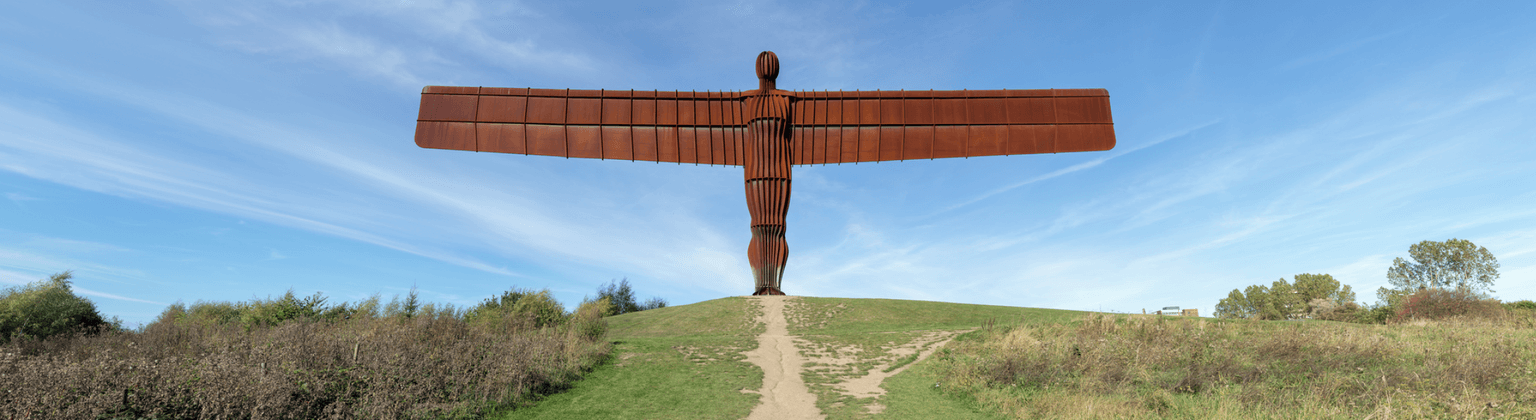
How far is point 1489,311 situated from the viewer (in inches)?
813

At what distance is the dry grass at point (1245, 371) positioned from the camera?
8.79m

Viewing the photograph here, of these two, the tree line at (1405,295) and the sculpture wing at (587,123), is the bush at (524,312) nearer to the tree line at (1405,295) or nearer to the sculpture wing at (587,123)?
the sculpture wing at (587,123)

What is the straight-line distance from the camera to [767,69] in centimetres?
2370

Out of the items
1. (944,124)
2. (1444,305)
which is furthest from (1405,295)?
(944,124)

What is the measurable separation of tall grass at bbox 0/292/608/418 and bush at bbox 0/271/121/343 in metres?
8.01

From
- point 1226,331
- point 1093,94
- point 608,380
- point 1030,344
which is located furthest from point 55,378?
point 1093,94

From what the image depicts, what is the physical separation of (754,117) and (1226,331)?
15.5 meters

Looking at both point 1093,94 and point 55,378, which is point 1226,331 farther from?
point 55,378

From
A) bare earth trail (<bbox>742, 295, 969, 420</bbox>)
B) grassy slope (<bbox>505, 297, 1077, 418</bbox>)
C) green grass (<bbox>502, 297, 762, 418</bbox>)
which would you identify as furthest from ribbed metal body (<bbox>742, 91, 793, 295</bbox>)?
green grass (<bbox>502, 297, 762, 418</bbox>)

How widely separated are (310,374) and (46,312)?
1903 cm

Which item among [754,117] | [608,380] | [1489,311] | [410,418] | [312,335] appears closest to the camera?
[410,418]

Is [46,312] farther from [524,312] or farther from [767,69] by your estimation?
[767,69]

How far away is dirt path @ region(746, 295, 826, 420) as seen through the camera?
1039 centimetres

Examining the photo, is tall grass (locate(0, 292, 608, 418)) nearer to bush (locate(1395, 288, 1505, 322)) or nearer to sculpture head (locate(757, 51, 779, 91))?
sculpture head (locate(757, 51, 779, 91))
